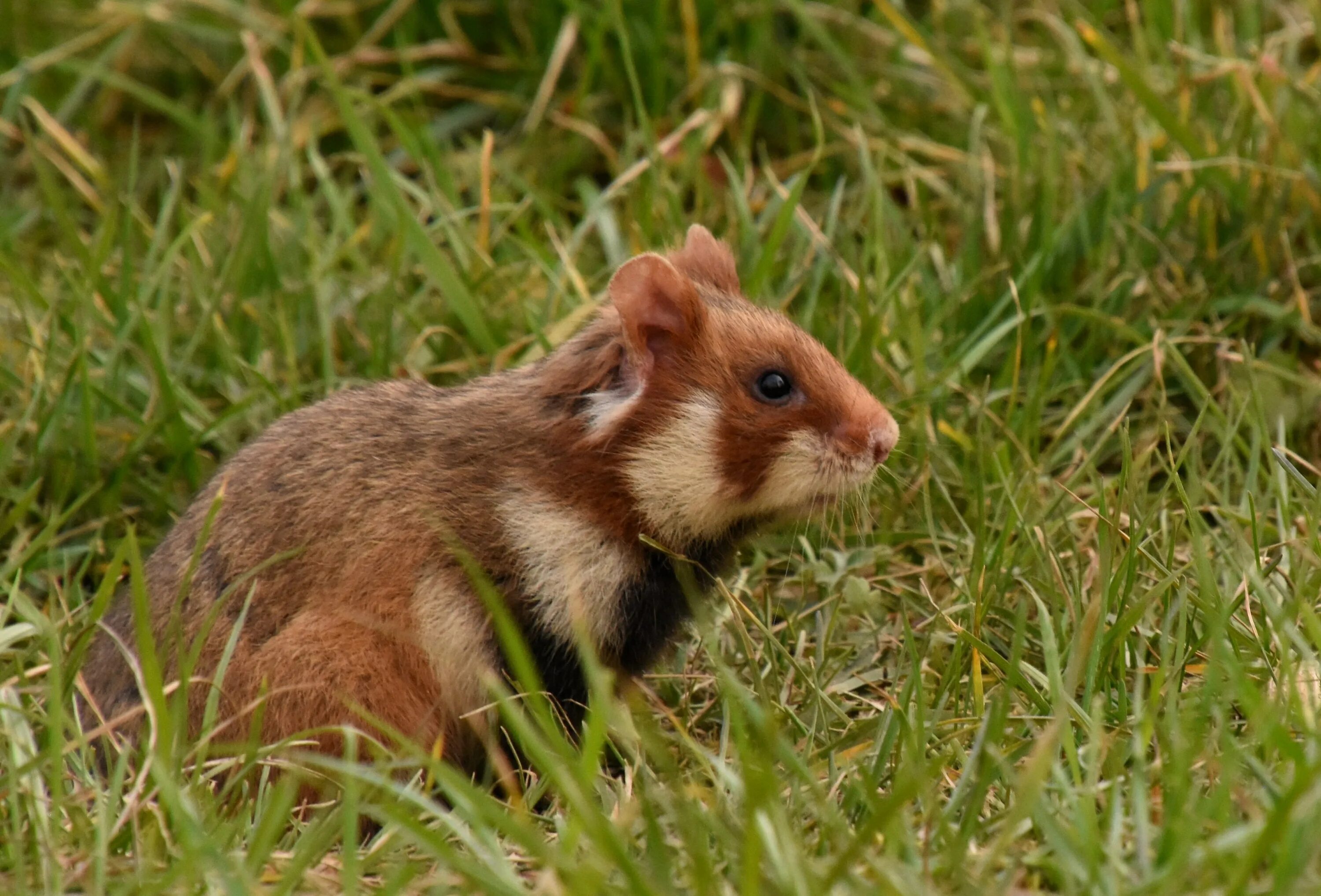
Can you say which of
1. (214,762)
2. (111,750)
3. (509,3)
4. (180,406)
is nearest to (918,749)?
(214,762)

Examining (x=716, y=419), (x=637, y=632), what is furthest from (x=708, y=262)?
(x=637, y=632)

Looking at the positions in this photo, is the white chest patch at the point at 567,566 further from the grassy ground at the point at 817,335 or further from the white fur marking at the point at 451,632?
the grassy ground at the point at 817,335

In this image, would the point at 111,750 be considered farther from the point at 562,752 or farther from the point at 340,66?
the point at 340,66

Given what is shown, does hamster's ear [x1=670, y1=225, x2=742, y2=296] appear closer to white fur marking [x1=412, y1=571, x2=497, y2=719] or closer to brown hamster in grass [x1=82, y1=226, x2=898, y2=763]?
brown hamster in grass [x1=82, y1=226, x2=898, y2=763]

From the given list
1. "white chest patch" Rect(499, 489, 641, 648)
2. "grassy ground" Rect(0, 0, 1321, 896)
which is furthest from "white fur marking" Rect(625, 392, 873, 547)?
"grassy ground" Rect(0, 0, 1321, 896)

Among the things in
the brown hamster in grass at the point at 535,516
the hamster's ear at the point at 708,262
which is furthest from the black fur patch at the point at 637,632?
the hamster's ear at the point at 708,262

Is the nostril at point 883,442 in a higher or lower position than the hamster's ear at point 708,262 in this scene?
lower

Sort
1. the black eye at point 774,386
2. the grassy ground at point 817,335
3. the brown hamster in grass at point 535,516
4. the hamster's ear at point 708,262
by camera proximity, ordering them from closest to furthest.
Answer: the grassy ground at point 817,335 → the brown hamster in grass at point 535,516 → the black eye at point 774,386 → the hamster's ear at point 708,262
